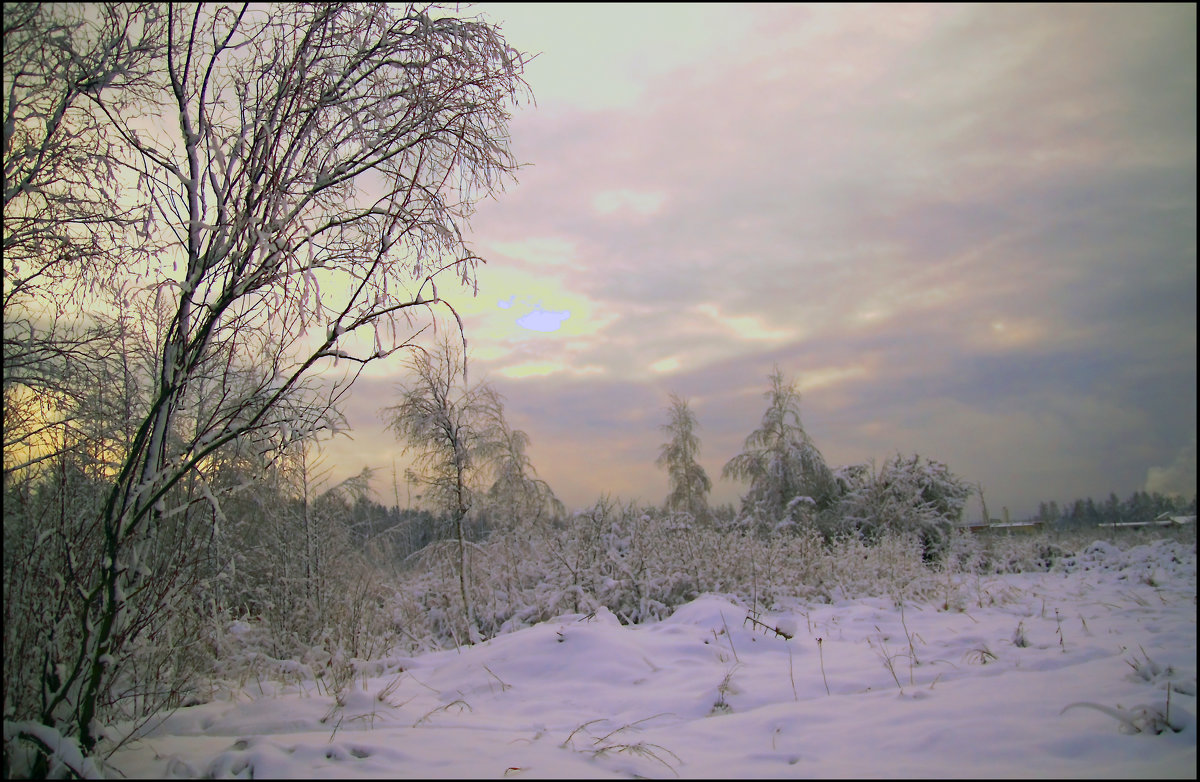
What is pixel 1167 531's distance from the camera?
4.24m

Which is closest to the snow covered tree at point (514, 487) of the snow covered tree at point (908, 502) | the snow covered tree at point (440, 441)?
the snow covered tree at point (440, 441)

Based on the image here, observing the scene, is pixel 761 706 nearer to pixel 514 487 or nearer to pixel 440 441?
pixel 440 441

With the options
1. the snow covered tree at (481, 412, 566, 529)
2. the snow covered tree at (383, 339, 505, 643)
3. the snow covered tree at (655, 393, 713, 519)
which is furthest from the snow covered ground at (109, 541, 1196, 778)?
the snow covered tree at (655, 393, 713, 519)

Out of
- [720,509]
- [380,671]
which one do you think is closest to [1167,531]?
[380,671]

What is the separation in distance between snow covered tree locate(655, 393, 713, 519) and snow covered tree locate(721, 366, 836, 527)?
2907 mm

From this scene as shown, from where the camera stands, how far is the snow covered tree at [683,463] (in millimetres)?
25500

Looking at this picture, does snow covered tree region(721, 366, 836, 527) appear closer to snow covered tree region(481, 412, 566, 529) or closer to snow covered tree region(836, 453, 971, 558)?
snow covered tree region(836, 453, 971, 558)

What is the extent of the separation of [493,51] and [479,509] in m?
12.8

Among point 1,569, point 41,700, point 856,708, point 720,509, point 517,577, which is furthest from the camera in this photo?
point 720,509

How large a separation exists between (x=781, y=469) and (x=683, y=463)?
5675mm

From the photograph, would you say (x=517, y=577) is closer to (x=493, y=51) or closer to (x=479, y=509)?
(x=479, y=509)

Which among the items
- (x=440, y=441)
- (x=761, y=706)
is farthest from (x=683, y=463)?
(x=761, y=706)

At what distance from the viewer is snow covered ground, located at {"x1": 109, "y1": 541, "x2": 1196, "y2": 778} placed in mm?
2848

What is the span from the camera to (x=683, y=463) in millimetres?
25875
